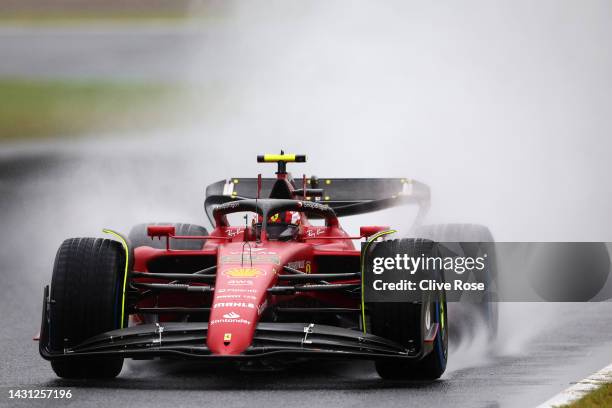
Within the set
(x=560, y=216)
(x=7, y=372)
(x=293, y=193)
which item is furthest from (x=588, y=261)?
(x=7, y=372)

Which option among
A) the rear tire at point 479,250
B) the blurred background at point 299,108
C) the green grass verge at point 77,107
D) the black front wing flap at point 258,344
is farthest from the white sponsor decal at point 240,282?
the green grass verge at point 77,107

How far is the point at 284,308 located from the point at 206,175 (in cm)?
1281

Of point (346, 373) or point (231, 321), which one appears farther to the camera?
point (346, 373)

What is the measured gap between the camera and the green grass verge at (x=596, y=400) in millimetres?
7668

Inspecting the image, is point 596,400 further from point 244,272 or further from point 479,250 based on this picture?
point 479,250

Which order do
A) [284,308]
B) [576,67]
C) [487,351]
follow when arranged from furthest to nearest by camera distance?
[576,67] → [487,351] → [284,308]

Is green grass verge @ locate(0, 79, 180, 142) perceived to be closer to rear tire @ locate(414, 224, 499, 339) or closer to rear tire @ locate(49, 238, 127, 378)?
rear tire @ locate(414, 224, 499, 339)

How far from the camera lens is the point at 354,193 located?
1446 cm

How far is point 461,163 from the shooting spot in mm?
20766

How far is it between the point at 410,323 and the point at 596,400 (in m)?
1.54

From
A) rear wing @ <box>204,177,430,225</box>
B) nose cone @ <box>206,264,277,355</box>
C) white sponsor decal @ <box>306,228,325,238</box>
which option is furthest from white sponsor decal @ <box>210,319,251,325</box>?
rear wing @ <box>204,177,430,225</box>

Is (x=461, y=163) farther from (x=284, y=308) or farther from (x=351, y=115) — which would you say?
(x=284, y=308)

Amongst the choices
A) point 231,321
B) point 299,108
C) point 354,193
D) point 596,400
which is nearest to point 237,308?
point 231,321

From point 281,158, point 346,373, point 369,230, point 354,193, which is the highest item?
point 281,158
